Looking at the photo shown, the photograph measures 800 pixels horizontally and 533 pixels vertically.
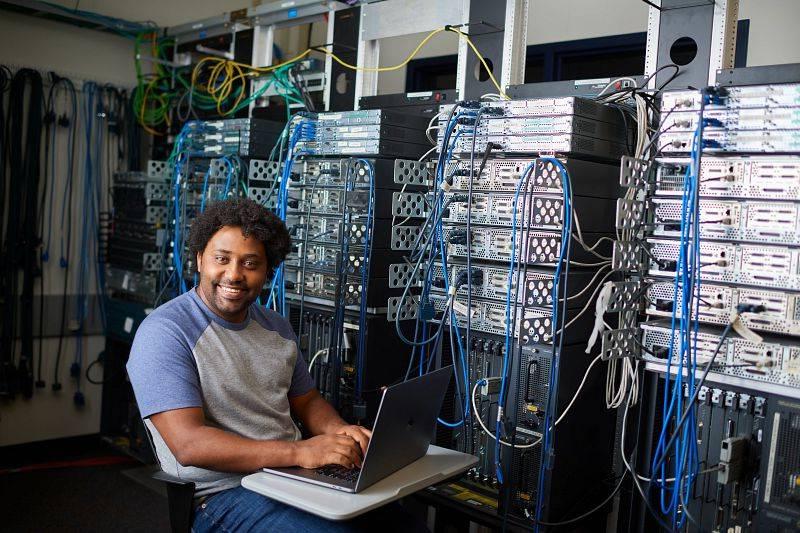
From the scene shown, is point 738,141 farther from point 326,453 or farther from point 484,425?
point 326,453

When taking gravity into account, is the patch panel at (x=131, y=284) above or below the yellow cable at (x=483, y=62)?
below

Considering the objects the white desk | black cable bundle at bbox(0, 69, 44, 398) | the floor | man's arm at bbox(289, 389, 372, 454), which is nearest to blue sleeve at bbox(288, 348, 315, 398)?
man's arm at bbox(289, 389, 372, 454)

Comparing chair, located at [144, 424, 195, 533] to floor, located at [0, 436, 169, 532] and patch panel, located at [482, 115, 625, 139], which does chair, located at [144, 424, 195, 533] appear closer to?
patch panel, located at [482, 115, 625, 139]

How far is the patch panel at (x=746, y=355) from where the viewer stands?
2.03 meters

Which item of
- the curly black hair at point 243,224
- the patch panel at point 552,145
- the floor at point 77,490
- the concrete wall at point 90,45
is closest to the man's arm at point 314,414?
the curly black hair at point 243,224

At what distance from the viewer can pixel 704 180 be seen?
85.7 inches

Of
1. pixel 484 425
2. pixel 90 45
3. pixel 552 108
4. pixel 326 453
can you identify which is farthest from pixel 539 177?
pixel 90 45

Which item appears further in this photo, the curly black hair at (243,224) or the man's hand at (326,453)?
the curly black hair at (243,224)

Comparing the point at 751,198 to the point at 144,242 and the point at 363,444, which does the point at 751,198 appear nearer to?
the point at 363,444

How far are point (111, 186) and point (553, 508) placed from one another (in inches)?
129

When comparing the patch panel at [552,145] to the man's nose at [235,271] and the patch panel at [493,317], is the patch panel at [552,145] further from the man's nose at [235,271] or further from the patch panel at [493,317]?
the man's nose at [235,271]

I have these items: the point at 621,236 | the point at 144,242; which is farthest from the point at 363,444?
the point at 144,242

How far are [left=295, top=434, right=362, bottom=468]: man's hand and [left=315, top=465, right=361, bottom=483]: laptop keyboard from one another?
0.02 m

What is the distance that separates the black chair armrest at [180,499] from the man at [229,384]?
0.11 ft
